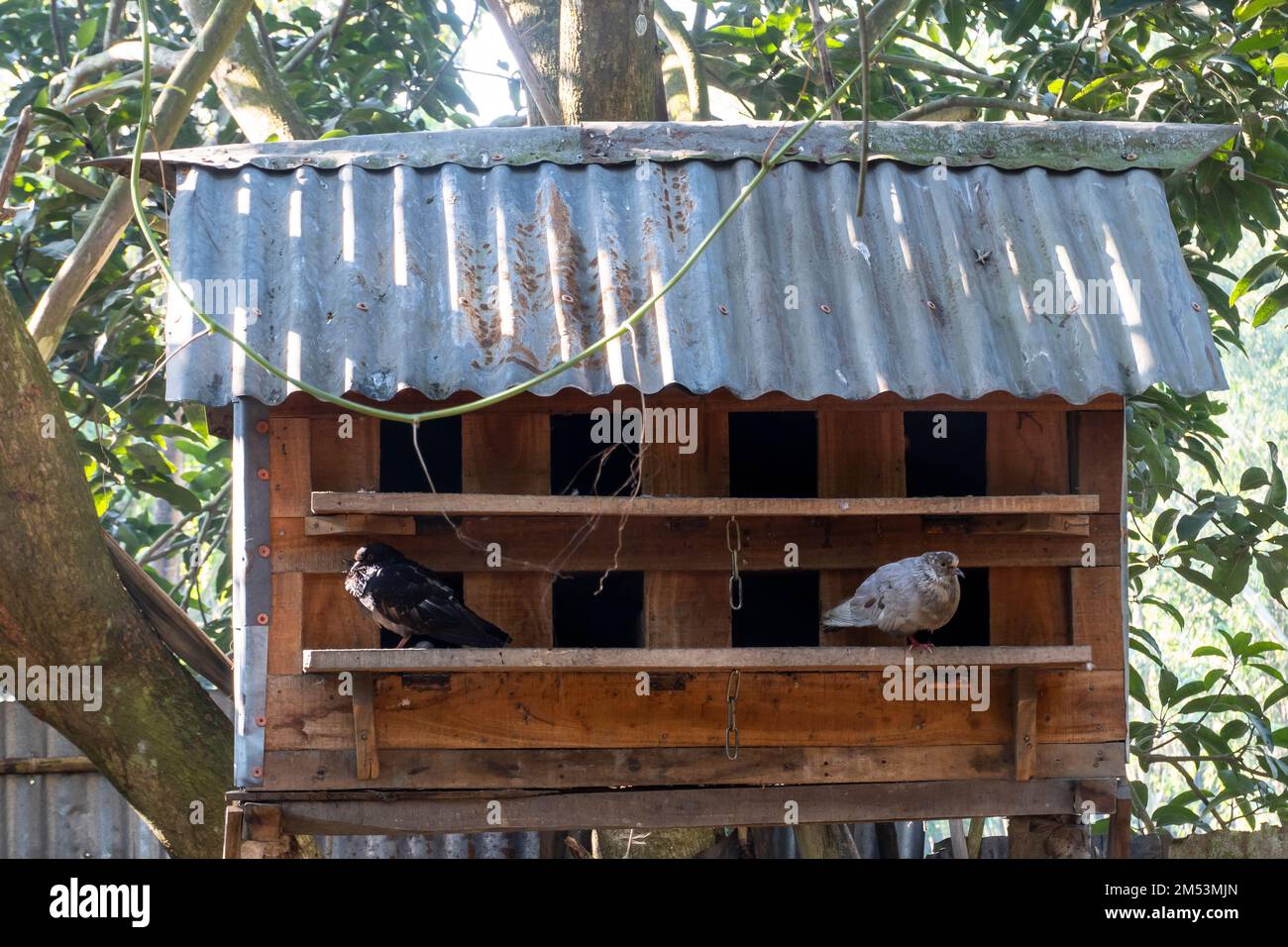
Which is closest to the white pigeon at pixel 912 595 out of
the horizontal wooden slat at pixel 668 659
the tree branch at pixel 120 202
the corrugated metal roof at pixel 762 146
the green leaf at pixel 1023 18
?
the horizontal wooden slat at pixel 668 659

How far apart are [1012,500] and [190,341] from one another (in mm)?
2398

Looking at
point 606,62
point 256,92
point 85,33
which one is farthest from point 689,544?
point 85,33

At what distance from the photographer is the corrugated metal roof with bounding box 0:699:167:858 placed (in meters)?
7.34

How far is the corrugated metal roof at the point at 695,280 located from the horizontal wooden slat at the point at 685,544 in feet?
1.67

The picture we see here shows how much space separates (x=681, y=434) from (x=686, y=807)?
1.17m

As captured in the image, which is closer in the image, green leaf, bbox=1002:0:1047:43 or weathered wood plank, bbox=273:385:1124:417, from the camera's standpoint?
weathered wood plank, bbox=273:385:1124:417

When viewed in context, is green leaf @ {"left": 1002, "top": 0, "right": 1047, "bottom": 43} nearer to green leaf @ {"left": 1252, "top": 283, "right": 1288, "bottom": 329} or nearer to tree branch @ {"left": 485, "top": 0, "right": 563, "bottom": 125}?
green leaf @ {"left": 1252, "top": 283, "right": 1288, "bottom": 329}

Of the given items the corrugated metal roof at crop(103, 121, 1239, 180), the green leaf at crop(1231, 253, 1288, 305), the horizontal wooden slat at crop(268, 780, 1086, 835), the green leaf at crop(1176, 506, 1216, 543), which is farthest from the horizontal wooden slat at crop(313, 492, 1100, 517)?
the green leaf at crop(1231, 253, 1288, 305)

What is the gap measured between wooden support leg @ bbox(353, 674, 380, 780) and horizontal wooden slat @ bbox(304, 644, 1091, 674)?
10cm

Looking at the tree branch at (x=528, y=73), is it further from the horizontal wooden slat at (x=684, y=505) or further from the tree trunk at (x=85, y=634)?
the horizontal wooden slat at (x=684, y=505)

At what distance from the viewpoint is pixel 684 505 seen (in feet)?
13.5

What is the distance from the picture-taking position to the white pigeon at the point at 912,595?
13.9 feet

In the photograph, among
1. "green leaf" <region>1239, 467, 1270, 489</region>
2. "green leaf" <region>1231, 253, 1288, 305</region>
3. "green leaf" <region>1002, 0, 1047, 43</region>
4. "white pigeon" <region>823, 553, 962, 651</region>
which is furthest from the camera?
"green leaf" <region>1002, 0, 1047, 43</region>
